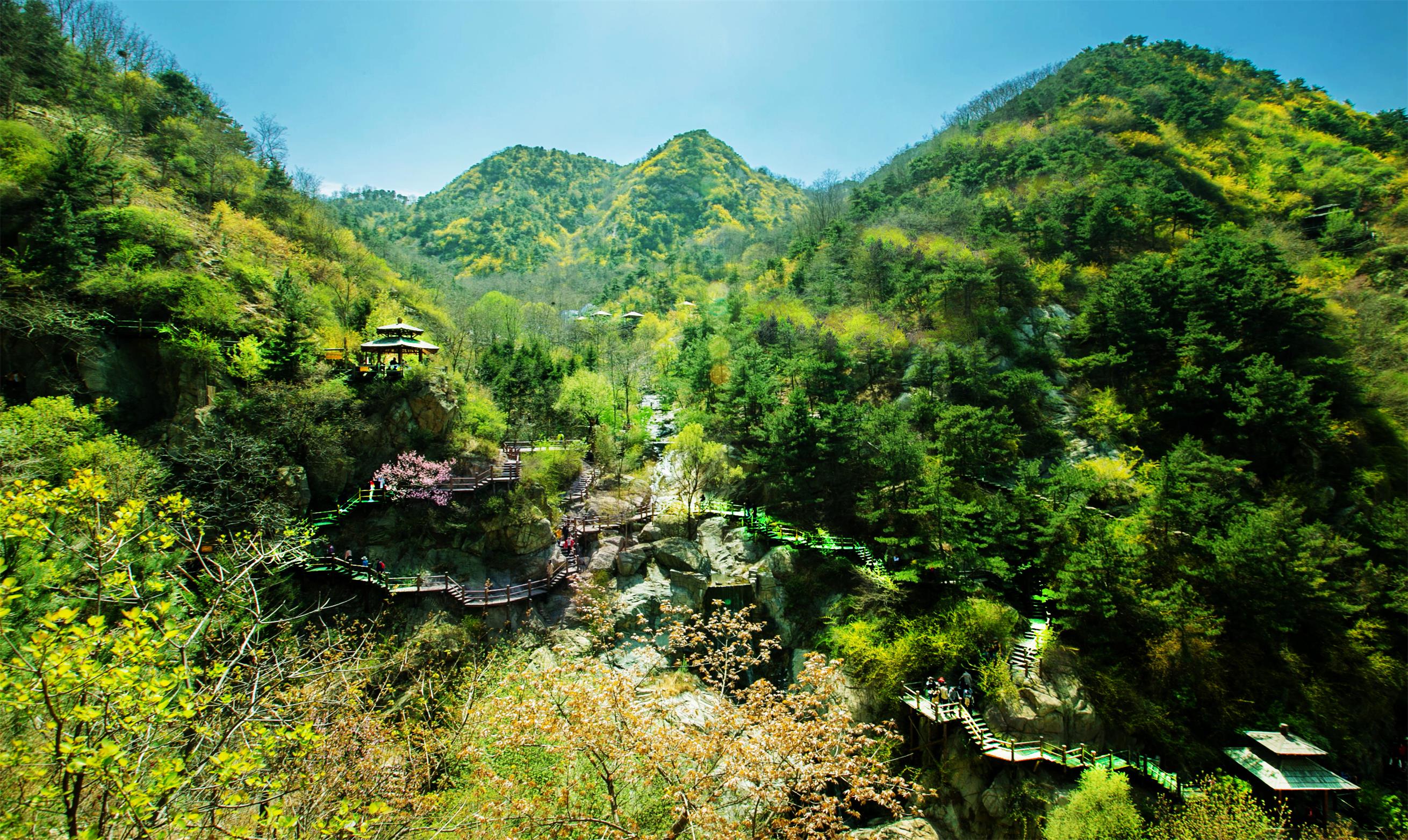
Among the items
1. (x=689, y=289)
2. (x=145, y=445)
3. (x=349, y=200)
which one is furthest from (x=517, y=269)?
(x=145, y=445)

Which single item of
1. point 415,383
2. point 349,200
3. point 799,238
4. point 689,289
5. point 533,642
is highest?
point 349,200

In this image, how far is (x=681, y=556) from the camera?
23047 mm

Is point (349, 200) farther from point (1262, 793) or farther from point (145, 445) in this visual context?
point (1262, 793)

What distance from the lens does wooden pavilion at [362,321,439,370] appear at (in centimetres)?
2289

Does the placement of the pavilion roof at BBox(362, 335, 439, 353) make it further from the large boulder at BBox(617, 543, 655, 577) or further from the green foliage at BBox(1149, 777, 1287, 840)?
the green foliage at BBox(1149, 777, 1287, 840)

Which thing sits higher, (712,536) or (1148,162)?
(1148,162)

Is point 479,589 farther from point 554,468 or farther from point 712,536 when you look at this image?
point 712,536

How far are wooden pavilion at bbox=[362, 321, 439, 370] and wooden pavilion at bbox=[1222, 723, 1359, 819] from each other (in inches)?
1260

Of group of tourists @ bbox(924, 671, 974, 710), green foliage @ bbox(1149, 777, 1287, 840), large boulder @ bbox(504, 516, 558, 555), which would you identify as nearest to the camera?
green foliage @ bbox(1149, 777, 1287, 840)

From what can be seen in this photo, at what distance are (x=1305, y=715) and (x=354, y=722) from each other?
25311 millimetres

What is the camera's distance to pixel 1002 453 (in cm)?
2166

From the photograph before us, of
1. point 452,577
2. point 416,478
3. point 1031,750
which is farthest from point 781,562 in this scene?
point 416,478

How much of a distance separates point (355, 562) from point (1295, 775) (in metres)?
31.3

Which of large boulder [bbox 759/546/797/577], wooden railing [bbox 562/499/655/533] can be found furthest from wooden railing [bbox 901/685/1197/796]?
wooden railing [bbox 562/499/655/533]
